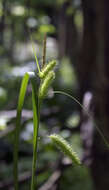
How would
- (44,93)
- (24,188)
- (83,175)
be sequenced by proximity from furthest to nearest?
(83,175) < (24,188) < (44,93)

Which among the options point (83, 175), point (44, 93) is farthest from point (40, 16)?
point (83, 175)

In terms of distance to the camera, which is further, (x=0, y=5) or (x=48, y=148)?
(x=48, y=148)

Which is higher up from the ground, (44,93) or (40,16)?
(40,16)

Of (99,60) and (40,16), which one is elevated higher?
(40,16)

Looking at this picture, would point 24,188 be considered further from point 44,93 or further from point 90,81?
point 44,93

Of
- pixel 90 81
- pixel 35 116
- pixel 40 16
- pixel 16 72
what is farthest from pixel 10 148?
pixel 35 116

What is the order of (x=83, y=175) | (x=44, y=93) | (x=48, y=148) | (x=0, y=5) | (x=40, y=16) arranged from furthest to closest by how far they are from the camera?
1. (x=83, y=175)
2. (x=48, y=148)
3. (x=40, y=16)
4. (x=0, y=5)
5. (x=44, y=93)

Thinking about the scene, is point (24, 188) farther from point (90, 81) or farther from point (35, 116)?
point (35, 116)

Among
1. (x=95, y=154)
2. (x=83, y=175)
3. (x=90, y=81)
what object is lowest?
(x=83, y=175)

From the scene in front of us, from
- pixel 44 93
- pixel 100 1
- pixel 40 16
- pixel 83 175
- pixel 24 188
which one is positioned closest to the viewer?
pixel 44 93
